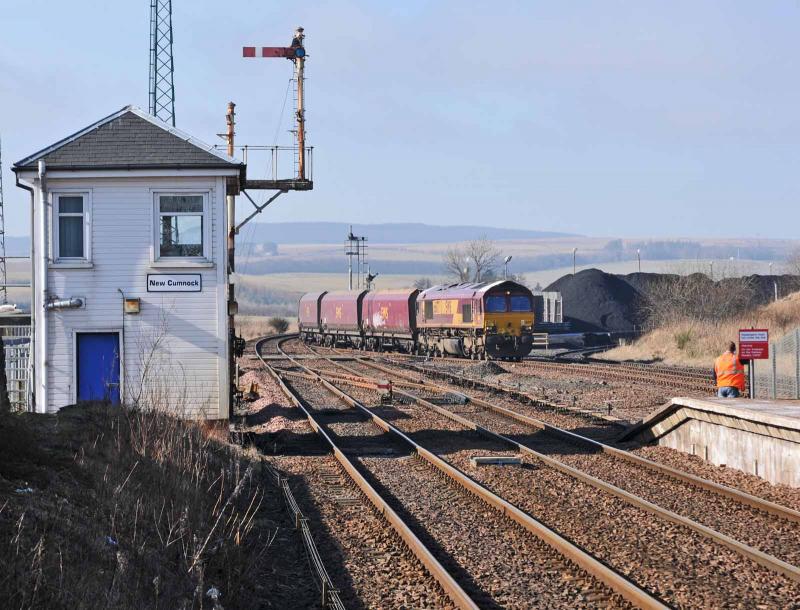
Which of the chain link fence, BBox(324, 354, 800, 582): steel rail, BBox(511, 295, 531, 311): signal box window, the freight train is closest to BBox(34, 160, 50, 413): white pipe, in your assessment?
BBox(324, 354, 800, 582): steel rail

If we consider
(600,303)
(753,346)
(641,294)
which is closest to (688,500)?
(753,346)

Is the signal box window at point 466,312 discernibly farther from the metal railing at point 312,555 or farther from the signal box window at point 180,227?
the metal railing at point 312,555

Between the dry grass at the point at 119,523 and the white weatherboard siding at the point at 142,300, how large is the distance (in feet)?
14.4

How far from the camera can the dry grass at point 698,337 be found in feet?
133

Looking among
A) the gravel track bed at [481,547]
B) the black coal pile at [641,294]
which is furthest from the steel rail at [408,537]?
the black coal pile at [641,294]

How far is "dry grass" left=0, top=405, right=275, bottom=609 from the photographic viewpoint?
6.46 m

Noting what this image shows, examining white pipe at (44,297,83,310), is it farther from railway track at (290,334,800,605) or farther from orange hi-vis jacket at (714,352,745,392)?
orange hi-vis jacket at (714,352,745,392)

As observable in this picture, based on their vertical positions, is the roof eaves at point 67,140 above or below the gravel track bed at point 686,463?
above

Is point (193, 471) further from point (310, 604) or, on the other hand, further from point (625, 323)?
point (625, 323)

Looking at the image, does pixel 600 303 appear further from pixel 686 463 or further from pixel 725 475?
pixel 725 475

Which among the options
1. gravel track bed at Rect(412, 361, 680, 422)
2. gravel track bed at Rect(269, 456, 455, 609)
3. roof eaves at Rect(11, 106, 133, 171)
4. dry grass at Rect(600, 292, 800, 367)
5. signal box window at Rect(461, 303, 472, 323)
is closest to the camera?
gravel track bed at Rect(269, 456, 455, 609)

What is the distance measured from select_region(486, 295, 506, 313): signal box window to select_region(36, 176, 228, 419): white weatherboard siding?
23415mm

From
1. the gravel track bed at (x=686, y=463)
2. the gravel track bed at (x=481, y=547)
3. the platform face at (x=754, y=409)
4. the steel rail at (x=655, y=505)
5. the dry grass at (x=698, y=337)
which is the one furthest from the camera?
the dry grass at (x=698, y=337)

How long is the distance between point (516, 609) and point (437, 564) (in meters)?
1.09
